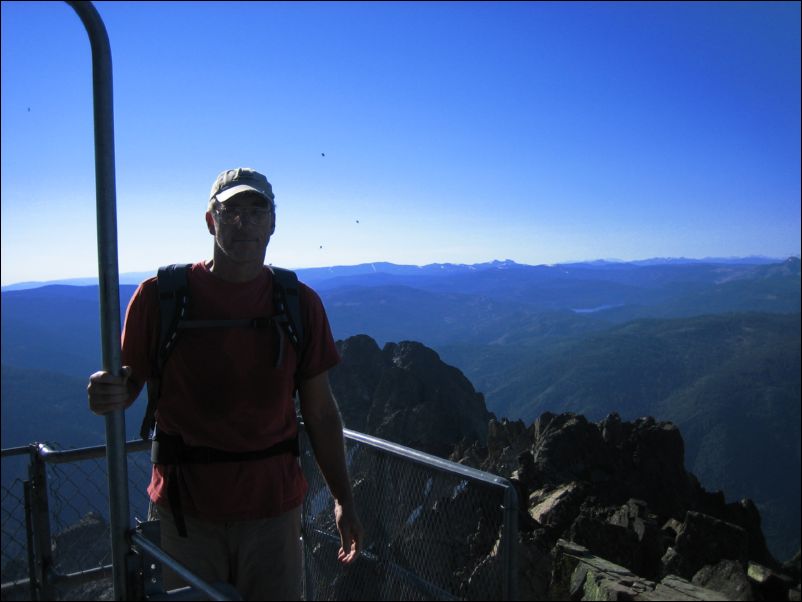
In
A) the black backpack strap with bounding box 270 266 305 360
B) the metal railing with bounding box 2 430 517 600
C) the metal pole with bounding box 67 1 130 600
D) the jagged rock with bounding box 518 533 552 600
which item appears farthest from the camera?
the jagged rock with bounding box 518 533 552 600

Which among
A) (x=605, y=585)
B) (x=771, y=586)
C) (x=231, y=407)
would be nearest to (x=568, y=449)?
(x=771, y=586)

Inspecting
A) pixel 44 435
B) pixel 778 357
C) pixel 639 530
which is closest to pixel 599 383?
pixel 778 357

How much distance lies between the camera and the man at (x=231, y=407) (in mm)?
3135

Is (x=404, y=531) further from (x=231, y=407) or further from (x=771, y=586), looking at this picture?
(x=771, y=586)

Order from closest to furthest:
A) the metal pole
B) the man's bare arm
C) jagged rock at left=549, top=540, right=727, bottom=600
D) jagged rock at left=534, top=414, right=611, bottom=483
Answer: the metal pole → the man's bare arm → jagged rock at left=549, top=540, right=727, bottom=600 → jagged rock at left=534, top=414, right=611, bottom=483

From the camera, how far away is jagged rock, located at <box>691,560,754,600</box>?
19.6 ft

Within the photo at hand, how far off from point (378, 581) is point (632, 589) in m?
1.91

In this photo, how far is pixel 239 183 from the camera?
327 centimetres

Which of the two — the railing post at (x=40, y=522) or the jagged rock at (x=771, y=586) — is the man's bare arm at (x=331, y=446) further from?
the jagged rock at (x=771, y=586)

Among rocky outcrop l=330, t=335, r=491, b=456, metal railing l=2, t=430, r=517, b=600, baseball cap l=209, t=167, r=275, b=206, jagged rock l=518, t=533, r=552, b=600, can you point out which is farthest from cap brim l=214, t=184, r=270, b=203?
rocky outcrop l=330, t=335, r=491, b=456

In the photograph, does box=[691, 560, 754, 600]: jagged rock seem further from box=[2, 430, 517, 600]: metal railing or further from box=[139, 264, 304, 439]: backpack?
box=[139, 264, 304, 439]: backpack

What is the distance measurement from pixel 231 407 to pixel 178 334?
17.9 inches

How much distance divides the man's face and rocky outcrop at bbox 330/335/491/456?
37.6 metres

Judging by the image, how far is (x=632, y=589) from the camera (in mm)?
4328
